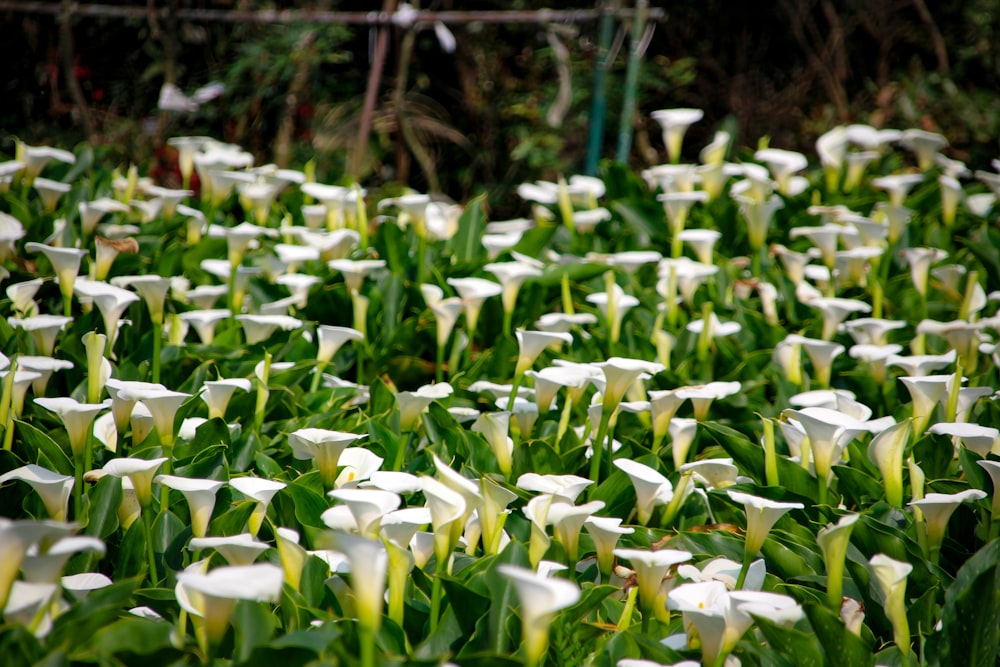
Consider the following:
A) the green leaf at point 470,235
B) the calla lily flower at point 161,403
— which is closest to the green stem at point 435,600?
the calla lily flower at point 161,403

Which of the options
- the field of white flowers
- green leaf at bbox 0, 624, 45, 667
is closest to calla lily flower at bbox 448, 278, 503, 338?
the field of white flowers

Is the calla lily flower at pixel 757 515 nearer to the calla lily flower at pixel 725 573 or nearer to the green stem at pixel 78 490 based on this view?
the calla lily flower at pixel 725 573

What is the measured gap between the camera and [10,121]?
18.7 ft

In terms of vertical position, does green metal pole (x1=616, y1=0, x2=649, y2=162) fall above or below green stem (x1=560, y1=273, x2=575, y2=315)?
above

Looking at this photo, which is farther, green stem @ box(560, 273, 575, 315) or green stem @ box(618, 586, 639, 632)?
green stem @ box(560, 273, 575, 315)

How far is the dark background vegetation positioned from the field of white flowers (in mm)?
3712

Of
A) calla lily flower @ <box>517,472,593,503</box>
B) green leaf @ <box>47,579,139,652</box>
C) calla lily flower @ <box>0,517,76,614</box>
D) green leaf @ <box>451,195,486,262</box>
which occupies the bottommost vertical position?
calla lily flower @ <box>517,472,593,503</box>

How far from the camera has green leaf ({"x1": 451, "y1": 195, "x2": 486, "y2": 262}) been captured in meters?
2.85

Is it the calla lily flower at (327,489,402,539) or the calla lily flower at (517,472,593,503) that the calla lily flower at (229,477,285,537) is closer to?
the calla lily flower at (327,489,402,539)

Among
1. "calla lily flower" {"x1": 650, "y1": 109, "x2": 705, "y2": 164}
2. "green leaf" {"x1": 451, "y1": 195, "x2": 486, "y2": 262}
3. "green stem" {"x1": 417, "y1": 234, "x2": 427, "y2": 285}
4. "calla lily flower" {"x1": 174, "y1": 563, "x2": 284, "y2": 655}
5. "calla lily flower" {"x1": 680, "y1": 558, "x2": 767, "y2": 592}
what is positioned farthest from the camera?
"calla lily flower" {"x1": 650, "y1": 109, "x2": 705, "y2": 164}

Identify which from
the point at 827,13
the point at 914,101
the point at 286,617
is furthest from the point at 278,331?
the point at 827,13

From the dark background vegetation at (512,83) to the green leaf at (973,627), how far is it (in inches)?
210

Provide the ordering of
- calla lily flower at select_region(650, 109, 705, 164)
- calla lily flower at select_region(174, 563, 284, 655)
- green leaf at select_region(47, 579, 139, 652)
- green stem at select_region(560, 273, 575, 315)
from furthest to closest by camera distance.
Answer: calla lily flower at select_region(650, 109, 705, 164), green stem at select_region(560, 273, 575, 315), green leaf at select_region(47, 579, 139, 652), calla lily flower at select_region(174, 563, 284, 655)

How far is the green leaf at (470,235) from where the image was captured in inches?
112
